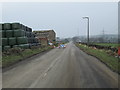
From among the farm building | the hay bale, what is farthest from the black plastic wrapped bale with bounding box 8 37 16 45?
the farm building

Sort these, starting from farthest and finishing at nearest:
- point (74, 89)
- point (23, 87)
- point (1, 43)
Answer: point (1, 43) → point (23, 87) → point (74, 89)

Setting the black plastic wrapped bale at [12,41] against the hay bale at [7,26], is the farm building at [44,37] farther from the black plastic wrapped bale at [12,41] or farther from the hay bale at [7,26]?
the black plastic wrapped bale at [12,41]

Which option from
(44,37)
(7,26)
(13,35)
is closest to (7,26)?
(7,26)

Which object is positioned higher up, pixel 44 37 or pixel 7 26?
pixel 7 26

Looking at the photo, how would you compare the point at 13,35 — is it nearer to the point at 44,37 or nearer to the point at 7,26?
the point at 7,26

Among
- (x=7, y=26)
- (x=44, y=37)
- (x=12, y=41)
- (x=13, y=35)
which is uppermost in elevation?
(x=7, y=26)

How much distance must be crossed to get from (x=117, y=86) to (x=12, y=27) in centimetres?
2567

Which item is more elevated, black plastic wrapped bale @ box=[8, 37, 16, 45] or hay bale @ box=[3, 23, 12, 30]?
hay bale @ box=[3, 23, 12, 30]

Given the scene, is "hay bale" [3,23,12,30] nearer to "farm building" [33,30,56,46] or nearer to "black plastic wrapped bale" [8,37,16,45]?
"black plastic wrapped bale" [8,37,16,45]

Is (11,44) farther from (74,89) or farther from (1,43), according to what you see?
(74,89)

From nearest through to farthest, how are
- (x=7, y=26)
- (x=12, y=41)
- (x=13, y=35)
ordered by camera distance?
(x=12, y=41) < (x=13, y=35) < (x=7, y=26)

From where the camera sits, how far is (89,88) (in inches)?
239

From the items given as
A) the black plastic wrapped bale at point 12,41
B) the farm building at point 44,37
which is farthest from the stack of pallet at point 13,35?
the farm building at point 44,37

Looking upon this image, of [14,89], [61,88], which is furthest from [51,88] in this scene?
[14,89]
